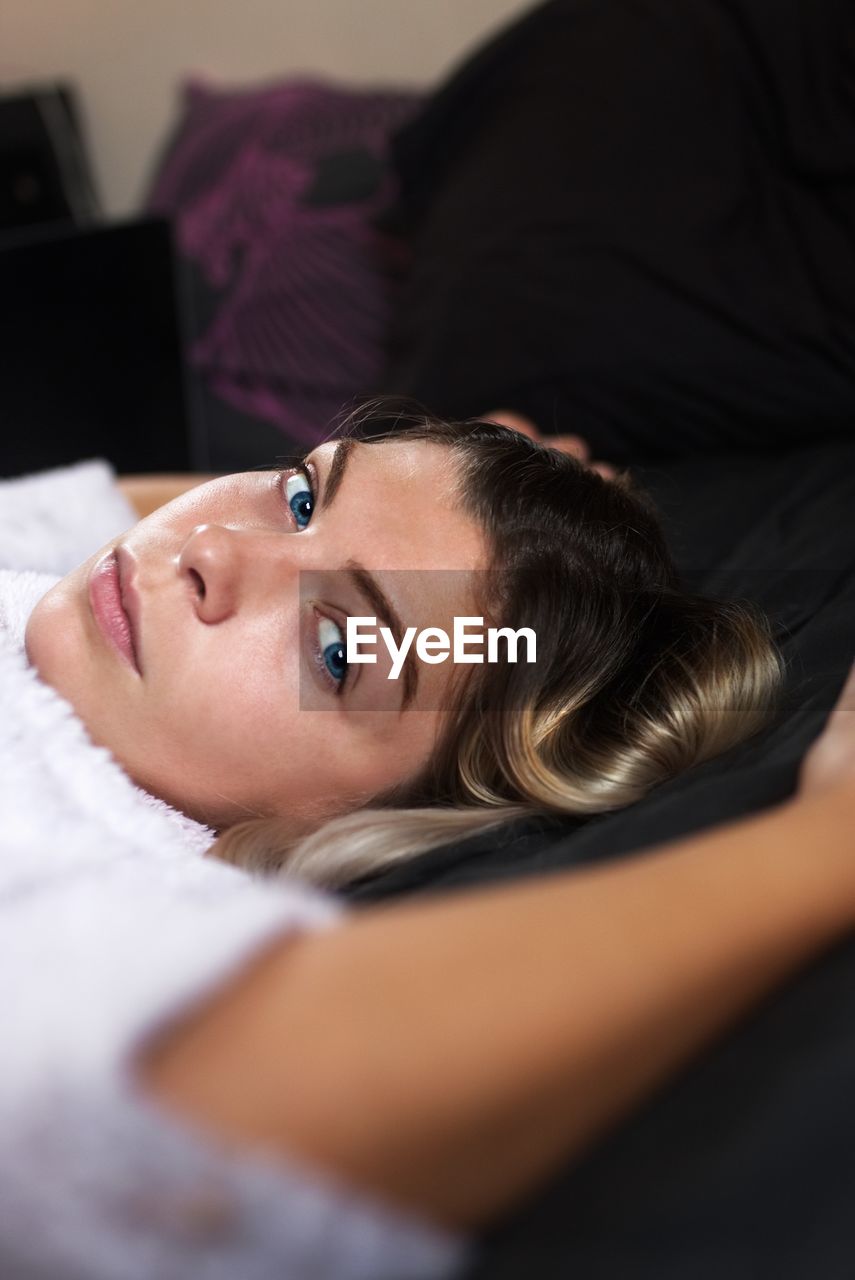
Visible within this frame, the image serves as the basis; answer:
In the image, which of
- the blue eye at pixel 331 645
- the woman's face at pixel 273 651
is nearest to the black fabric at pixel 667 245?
the woman's face at pixel 273 651

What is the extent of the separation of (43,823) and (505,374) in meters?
0.94

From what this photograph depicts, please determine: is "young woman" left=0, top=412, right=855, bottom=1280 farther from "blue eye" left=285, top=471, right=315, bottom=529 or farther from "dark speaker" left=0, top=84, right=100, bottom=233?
"dark speaker" left=0, top=84, right=100, bottom=233

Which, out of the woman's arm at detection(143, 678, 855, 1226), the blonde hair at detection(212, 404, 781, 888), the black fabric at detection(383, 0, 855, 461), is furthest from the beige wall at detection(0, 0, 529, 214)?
the woman's arm at detection(143, 678, 855, 1226)

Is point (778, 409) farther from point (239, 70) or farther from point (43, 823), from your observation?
point (239, 70)

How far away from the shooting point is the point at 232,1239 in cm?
44

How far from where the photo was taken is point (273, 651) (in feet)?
2.82

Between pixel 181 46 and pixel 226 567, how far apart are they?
1.86 metres

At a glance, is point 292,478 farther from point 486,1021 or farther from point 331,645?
point 486,1021

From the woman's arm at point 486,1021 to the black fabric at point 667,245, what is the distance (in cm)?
95

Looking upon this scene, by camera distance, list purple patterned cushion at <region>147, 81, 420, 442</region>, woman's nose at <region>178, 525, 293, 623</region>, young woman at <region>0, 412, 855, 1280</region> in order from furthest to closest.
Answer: purple patterned cushion at <region>147, 81, 420, 442</region> → woman's nose at <region>178, 525, 293, 623</region> → young woman at <region>0, 412, 855, 1280</region>

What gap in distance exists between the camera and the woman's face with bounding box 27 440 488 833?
0.86m

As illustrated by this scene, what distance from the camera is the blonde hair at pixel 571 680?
91 cm

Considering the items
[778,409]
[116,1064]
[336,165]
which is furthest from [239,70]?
[116,1064]

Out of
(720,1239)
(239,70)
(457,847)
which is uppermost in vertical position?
(239,70)
